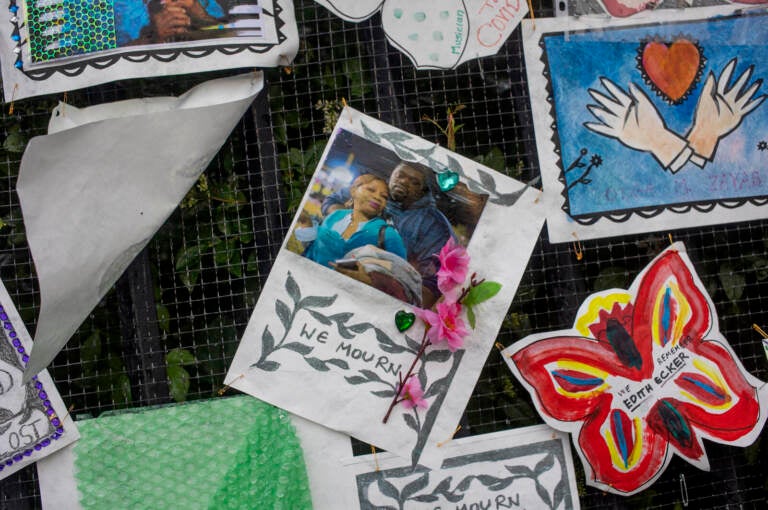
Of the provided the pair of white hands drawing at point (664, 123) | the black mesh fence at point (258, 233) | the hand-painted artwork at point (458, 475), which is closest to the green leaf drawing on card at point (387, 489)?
the hand-painted artwork at point (458, 475)

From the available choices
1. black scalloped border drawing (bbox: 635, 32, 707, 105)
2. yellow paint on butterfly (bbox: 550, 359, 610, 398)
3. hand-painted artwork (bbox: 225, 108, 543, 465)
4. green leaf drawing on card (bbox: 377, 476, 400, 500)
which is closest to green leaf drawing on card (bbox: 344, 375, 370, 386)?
hand-painted artwork (bbox: 225, 108, 543, 465)

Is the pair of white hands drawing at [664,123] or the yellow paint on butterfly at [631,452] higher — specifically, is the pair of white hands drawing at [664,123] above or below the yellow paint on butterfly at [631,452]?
above

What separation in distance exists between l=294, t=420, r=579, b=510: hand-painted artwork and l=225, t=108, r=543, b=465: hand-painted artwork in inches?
0.8

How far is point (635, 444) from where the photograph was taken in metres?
0.75

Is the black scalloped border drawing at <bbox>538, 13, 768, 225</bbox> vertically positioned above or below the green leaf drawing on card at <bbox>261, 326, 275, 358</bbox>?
above

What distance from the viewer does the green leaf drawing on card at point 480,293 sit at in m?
0.73

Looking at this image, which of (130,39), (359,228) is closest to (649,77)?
(359,228)

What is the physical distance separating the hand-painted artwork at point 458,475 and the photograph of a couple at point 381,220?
0.58 feet

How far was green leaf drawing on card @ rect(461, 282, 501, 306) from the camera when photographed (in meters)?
0.73

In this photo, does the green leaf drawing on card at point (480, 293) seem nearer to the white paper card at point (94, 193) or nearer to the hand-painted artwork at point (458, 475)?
the hand-painted artwork at point (458, 475)

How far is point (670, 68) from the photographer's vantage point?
2.48ft

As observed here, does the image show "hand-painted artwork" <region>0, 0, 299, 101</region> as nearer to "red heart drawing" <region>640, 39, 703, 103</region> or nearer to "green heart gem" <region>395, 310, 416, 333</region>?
"green heart gem" <region>395, 310, 416, 333</region>

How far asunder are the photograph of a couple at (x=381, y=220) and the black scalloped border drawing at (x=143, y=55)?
0.14m

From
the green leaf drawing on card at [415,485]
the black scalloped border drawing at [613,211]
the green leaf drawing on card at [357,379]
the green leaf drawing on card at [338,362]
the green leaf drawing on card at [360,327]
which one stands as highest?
the black scalloped border drawing at [613,211]
